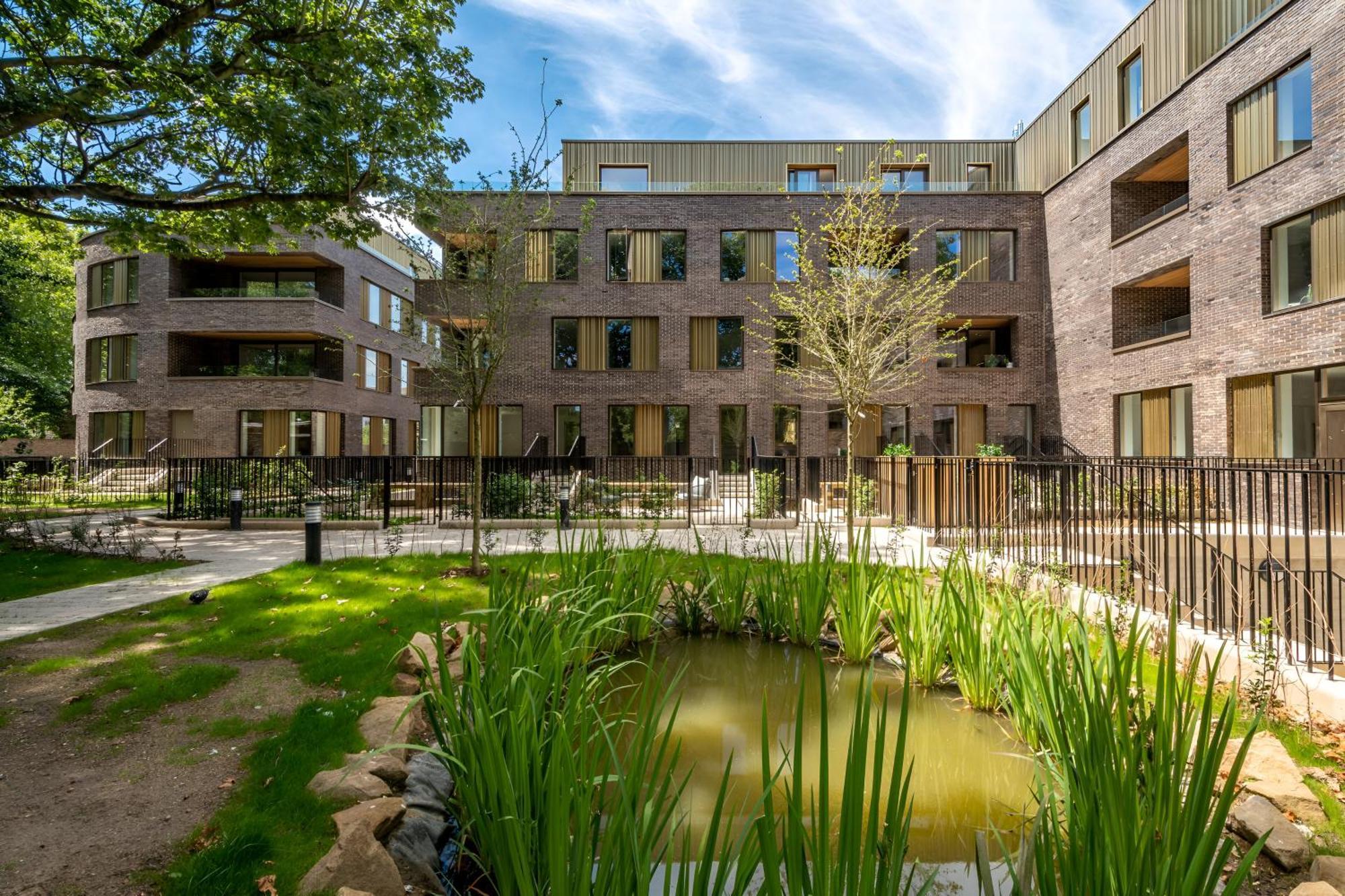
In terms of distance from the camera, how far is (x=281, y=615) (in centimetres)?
608

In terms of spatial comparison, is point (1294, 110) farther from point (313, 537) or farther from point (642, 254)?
point (313, 537)

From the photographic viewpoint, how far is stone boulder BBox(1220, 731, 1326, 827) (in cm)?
292

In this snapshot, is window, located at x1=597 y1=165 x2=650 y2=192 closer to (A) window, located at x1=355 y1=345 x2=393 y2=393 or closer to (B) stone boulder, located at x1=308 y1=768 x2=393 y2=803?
(A) window, located at x1=355 y1=345 x2=393 y2=393

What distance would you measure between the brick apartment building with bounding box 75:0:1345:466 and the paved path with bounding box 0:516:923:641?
7249 mm

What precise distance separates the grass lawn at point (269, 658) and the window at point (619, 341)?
16091 mm

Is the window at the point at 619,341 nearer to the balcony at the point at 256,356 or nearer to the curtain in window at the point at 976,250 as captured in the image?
the balcony at the point at 256,356

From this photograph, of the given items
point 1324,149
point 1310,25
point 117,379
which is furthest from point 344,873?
point 117,379

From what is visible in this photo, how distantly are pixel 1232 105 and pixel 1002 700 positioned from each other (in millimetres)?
18528

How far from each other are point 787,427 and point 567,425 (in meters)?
8.02

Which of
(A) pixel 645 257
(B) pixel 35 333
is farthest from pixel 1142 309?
(B) pixel 35 333

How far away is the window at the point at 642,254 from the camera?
2362 centimetres

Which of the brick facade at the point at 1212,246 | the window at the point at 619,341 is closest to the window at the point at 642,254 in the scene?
the window at the point at 619,341

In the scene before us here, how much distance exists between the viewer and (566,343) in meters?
23.8

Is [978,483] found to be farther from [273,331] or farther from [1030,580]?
[273,331]
